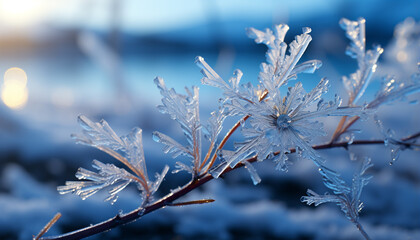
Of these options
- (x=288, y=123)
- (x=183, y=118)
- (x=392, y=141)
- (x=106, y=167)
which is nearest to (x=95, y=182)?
(x=106, y=167)

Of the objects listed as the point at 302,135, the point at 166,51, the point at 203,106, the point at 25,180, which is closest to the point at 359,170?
the point at 302,135

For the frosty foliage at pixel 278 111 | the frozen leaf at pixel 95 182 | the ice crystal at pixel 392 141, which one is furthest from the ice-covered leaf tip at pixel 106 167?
the ice crystal at pixel 392 141

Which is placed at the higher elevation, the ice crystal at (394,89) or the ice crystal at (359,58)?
the ice crystal at (359,58)

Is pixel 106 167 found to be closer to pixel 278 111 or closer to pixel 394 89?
pixel 278 111

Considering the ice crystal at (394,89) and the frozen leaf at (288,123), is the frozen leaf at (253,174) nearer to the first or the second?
the frozen leaf at (288,123)

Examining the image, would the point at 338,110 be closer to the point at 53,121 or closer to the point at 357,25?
the point at 357,25
